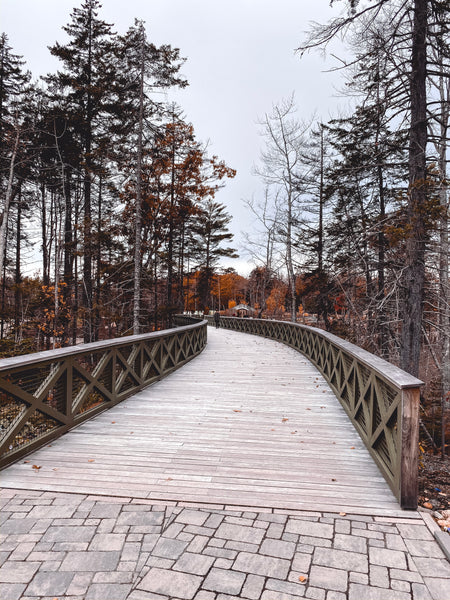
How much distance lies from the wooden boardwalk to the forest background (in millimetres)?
3639

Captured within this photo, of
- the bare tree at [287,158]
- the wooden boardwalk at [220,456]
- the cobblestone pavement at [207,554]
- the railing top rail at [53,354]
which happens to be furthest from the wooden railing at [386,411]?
the bare tree at [287,158]

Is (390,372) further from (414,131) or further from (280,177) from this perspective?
(280,177)

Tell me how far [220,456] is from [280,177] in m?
17.8

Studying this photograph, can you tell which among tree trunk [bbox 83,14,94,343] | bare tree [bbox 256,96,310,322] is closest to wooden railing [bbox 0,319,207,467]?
tree trunk [bbox 83,14,94,343]

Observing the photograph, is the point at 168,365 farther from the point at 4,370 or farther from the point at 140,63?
the point at 140,63

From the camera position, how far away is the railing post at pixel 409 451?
2662 mm

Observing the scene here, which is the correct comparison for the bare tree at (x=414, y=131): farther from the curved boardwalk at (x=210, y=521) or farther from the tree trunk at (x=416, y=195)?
the curved boardwalk at (x=210, y=521)

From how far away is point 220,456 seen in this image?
3594 mm

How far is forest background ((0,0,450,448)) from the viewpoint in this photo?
7434 millimetres

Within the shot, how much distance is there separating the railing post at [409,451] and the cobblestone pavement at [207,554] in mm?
144

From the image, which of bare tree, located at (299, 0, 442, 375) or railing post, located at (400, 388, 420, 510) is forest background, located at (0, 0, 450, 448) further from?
railing post, located at (400, 388, 420, 510)

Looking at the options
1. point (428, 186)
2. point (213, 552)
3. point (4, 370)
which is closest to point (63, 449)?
point (4, 370)

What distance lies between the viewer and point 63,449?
3.75m

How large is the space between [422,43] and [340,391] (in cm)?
735
